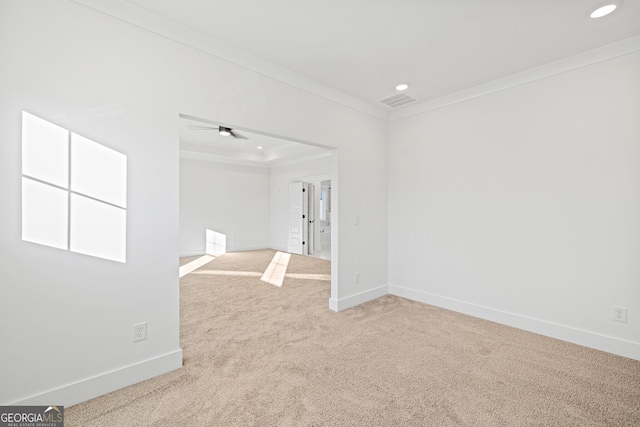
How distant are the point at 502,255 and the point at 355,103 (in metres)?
2.63

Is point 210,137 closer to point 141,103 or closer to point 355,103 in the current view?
point 355,103

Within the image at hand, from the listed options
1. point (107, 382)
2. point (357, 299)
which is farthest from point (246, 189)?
point (107, 382)

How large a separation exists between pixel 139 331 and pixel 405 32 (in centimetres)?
322

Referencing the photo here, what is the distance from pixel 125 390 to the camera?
198 cm

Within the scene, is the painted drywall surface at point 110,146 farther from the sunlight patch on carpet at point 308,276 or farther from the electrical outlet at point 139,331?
the sunlight patch on carpet at point 308,276

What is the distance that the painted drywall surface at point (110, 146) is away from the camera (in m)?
1.64

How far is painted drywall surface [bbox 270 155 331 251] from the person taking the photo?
310 inches

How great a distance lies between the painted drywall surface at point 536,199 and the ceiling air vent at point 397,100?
33 cm

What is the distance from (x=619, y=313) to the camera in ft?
8.22

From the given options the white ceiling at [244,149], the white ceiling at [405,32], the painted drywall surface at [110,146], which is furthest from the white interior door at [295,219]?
the painted drywall surface at [110,146]

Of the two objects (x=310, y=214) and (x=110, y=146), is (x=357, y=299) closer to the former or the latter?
(x=110, y=146)

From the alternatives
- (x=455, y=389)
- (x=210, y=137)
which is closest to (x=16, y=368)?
(x=455, y=389)

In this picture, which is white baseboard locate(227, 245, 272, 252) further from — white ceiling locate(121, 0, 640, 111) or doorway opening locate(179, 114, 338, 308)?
white ceiling locate(121, 0, 640, 111)

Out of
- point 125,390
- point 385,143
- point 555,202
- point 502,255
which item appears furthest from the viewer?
point 385,143
